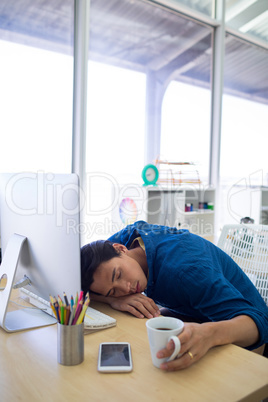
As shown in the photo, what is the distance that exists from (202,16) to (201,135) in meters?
1.31

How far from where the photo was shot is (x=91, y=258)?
1.13 meters

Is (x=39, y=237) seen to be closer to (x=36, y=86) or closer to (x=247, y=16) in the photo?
(x=36, y=86)

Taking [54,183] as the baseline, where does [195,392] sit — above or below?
below

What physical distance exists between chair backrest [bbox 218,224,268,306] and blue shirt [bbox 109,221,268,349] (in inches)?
14.8

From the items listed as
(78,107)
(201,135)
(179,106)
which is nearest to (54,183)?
(78,107)

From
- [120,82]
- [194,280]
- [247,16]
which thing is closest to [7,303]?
[194,280]

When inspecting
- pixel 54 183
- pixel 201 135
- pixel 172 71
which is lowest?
pixel 54 183

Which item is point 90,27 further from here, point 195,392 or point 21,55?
point 195,392

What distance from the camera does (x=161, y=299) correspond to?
4.05ft

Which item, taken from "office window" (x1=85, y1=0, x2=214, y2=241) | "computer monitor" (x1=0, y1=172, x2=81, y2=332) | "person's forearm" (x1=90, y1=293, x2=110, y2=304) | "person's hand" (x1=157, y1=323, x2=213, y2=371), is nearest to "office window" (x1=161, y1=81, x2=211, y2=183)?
"office window" (x1=85, y1=0, x2=214, y2=241)

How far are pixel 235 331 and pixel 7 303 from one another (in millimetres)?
645

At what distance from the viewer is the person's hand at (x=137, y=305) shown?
3.74ft

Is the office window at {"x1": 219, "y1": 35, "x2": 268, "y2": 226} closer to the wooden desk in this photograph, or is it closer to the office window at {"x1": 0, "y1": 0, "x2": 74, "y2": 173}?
the office window at {"x1": 0, "y1": 0, "x2": 74, "y2": 173}

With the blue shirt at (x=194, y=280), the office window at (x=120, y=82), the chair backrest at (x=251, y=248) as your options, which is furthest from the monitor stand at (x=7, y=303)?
the office window at (x=120, y=82)
